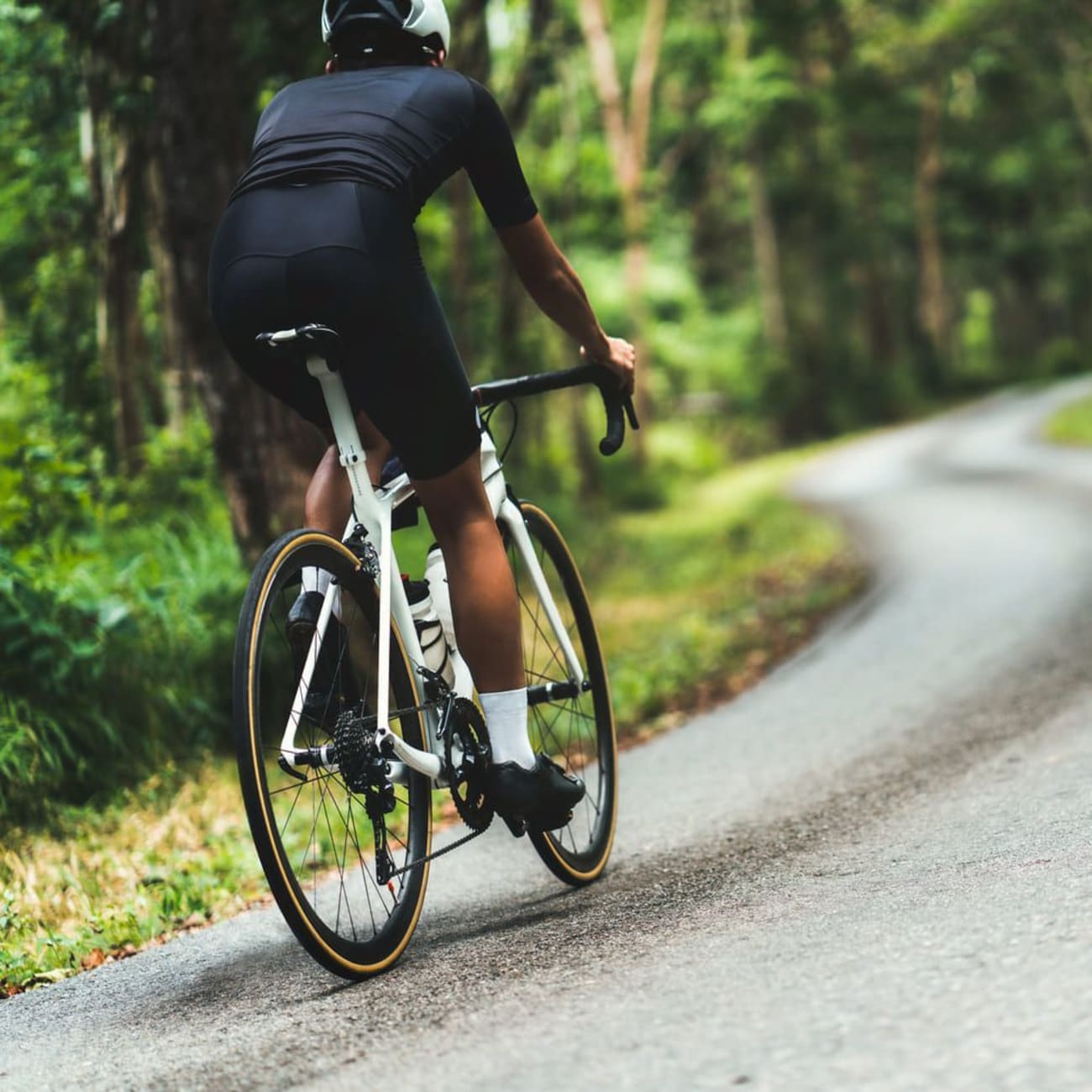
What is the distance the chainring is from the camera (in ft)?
11.5

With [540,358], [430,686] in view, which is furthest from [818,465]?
[430,686]

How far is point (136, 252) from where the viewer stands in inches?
410

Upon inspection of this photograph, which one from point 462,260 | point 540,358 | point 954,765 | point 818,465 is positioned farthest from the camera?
point 818,465

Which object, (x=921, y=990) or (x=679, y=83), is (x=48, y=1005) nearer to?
(x=921, y=990)

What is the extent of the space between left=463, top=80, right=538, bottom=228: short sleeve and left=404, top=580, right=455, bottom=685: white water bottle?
91cm

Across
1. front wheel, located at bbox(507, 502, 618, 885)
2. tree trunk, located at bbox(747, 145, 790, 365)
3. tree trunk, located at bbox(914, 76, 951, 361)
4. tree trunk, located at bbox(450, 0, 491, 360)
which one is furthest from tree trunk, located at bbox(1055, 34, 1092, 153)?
front wheel, located at bbox(507, 502, 618, 885)

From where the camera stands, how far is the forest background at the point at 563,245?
6.34m

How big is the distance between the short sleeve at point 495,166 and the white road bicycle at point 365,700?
0.50 metres

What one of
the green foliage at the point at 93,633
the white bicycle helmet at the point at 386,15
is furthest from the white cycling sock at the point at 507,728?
the green foliage at the point at 93,633

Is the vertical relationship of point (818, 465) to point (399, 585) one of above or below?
below

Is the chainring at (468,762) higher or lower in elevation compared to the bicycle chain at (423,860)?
higher

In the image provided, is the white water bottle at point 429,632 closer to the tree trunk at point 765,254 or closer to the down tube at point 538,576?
the down tube at point 538,576

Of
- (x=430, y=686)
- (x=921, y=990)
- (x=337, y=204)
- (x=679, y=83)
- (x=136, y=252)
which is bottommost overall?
(x=921, y=990)

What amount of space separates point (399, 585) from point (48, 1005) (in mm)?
1250
